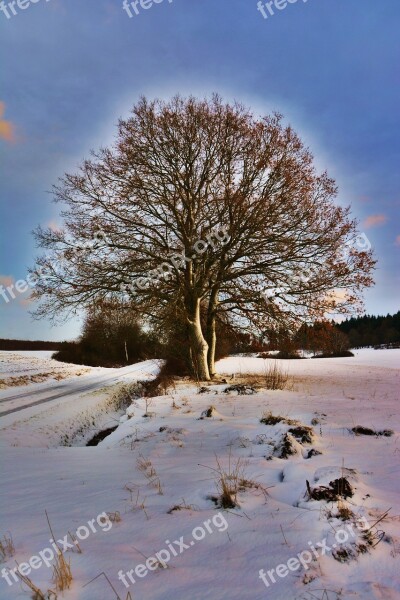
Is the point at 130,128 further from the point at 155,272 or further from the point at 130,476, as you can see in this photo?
the point at 130,476

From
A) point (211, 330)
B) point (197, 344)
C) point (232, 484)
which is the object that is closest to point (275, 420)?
point (232, 484)

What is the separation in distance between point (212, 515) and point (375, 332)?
114962 millimetres

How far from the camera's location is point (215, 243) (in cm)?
1614

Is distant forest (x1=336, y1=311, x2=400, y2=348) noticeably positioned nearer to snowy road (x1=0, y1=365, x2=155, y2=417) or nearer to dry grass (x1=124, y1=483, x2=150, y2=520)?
snowy road (x1=0, y1=365, x2=155, y2=417)

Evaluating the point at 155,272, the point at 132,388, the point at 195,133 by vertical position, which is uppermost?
the point at 195,133

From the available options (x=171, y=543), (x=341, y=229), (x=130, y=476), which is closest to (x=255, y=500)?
(x=171, y=543)

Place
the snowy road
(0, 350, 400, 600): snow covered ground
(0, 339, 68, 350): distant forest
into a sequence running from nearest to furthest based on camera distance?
(0, 350, 400, 600): snow covered ground, the snowy road, (0, 339, 68, 350): distant forest

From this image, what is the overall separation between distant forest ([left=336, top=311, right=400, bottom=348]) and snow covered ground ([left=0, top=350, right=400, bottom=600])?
99.0 metres

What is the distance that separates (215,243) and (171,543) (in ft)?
45.7

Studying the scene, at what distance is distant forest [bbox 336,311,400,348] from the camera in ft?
321

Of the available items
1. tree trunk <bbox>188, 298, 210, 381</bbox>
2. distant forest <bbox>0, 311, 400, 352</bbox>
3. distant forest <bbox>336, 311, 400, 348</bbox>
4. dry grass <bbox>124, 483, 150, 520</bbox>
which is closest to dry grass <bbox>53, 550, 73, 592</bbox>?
dry grass <bbox>124, 483, 150, 520</bbox>

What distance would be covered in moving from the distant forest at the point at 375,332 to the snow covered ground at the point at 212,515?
3898 inches

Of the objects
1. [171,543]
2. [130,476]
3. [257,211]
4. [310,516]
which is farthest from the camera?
[257,211]

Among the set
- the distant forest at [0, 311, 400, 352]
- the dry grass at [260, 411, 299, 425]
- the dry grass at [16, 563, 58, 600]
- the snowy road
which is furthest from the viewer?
the distant forest at [0, 311, 400, 352]
